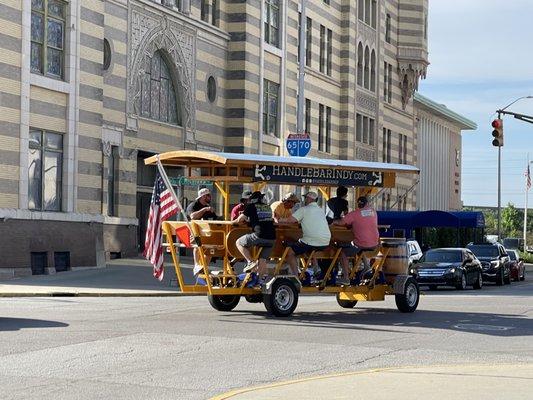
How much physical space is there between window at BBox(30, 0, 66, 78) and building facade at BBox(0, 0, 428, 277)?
0.04 meters

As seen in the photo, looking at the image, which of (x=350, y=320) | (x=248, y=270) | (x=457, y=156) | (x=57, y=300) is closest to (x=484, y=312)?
(x=350, y=320)

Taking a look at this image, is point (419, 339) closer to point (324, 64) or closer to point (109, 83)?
point (109, 83)

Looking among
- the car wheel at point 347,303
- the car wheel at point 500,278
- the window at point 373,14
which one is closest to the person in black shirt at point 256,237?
the car wheel at point 347,303

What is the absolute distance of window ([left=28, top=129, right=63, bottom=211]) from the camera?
111ft

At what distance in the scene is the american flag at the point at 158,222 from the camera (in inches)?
844

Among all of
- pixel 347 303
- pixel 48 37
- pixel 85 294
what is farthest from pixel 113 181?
pixel 347 303

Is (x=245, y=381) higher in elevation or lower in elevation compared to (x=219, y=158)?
lower

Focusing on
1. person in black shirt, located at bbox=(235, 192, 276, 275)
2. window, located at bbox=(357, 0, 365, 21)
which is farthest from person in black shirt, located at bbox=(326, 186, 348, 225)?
window, located at bbox=(357, 0, 365, 21)

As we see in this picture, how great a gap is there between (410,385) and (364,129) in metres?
51.6

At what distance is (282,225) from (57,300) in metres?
6.58

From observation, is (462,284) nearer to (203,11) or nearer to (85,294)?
(85,294)

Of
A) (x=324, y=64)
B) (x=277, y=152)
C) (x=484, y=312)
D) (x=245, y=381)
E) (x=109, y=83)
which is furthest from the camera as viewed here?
(x=324, y=64)

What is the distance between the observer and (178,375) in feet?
41.7

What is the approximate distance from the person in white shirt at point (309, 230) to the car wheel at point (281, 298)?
0.36 metres
